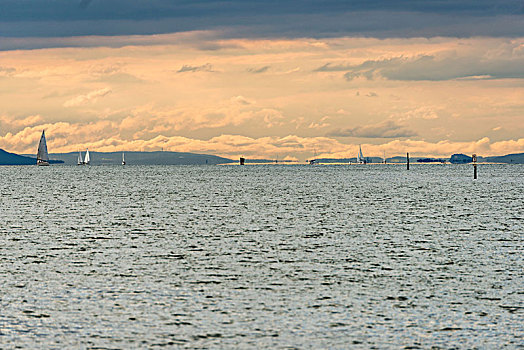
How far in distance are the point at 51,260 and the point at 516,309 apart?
19.7 m

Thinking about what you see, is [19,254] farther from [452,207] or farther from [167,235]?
[452,207]

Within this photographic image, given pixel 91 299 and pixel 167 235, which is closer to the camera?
pixel 91 299

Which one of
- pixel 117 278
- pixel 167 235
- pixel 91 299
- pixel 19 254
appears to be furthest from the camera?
pixel 167 235

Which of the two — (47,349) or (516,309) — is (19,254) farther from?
(516,309)

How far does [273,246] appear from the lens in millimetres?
39344

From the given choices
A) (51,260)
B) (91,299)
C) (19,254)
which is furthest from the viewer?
(19,254)

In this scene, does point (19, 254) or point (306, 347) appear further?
point (19, 254)

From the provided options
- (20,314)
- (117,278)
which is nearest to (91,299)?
(20,314)

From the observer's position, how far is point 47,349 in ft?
56.9

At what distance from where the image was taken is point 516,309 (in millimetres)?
21719

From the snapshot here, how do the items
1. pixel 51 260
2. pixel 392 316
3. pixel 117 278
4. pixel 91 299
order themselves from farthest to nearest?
pixel 51 260 → pixel 117 278 → pixel 91 299 → pixel 392 316

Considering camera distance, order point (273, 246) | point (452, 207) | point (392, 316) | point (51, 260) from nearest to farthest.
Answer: point (392, 316) → point (51, 260) → point (273, 246) → point (452, 207)

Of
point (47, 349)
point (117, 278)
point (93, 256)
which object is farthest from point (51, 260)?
point (47, 349)

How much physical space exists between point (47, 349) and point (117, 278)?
10.4m
